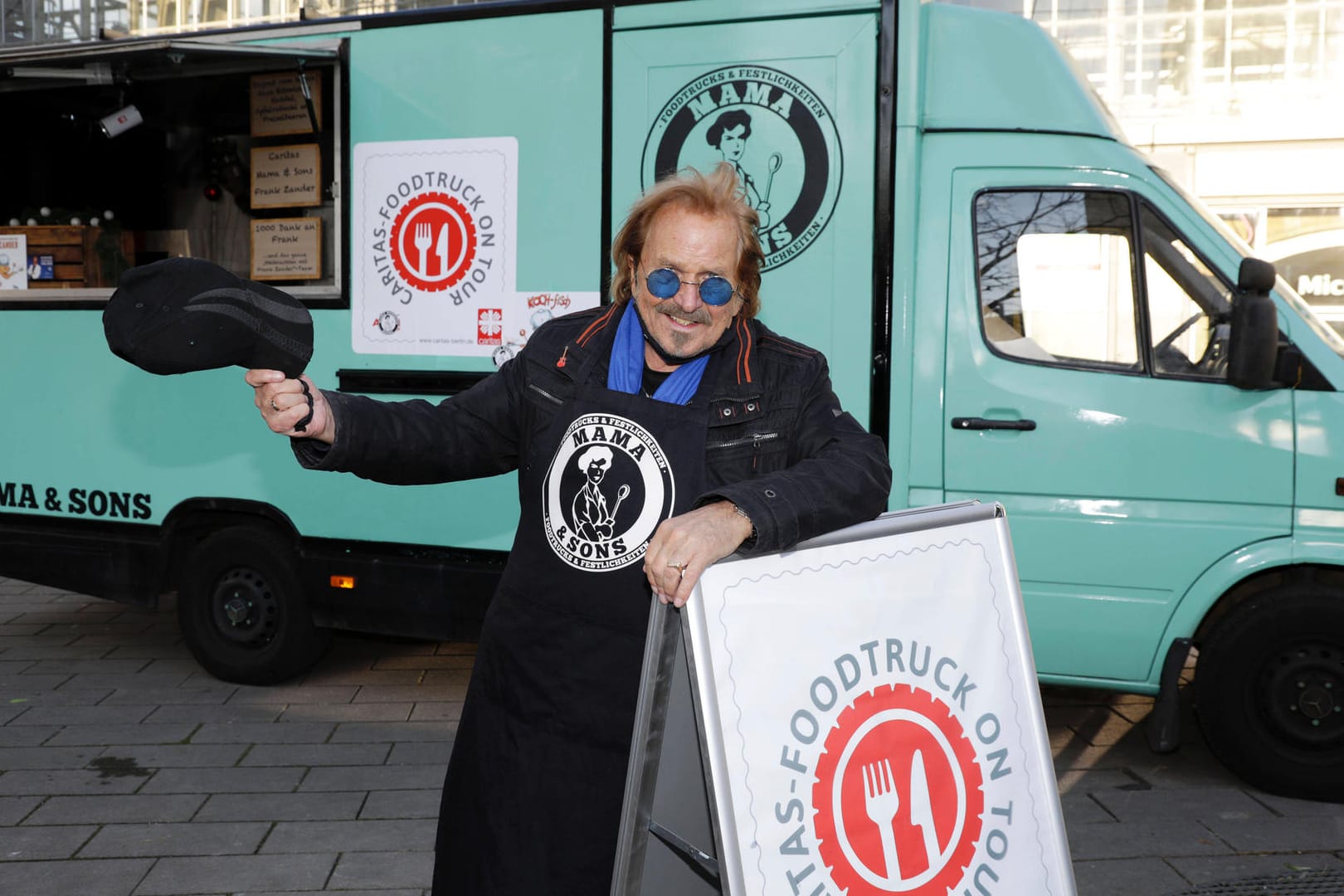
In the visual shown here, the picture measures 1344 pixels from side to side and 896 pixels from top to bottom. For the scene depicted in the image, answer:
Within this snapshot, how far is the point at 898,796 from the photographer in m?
2.26

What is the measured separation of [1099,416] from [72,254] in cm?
469

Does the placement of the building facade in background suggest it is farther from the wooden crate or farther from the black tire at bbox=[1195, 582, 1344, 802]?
the black tire at bbox=[1195, 582, 1344, 802]

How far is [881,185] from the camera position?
14.9 ft

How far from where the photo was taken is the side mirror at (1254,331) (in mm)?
4266

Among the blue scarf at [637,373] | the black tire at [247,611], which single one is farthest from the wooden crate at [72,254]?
the blue scarf at [637,373]

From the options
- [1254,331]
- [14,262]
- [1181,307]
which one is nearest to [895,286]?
[1181,307]

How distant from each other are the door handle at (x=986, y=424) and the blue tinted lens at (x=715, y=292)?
249cm

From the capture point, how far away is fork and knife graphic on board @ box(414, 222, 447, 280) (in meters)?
5.05

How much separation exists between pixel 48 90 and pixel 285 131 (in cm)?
142

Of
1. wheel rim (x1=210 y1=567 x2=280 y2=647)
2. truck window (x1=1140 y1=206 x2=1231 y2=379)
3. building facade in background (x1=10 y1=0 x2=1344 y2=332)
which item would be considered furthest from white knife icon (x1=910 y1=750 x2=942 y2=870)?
building facade in background (x1=10 y1=0 x2=1344 y2=332)

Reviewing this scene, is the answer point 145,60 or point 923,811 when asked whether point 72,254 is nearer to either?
point 145,60

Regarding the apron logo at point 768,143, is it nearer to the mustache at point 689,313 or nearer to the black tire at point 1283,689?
the black tire at point 1283,689

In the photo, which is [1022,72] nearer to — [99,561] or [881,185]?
[881,185]

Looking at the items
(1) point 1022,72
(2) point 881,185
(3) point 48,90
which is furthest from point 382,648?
(1) point 1022,72
